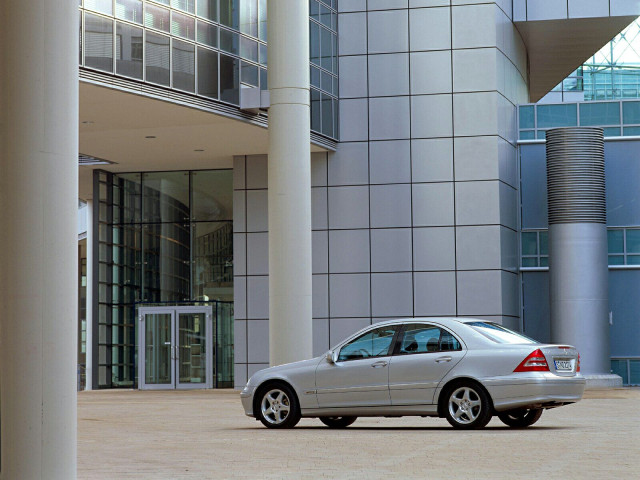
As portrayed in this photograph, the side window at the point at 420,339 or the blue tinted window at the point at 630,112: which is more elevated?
the blue tinted window at the point at 630,112

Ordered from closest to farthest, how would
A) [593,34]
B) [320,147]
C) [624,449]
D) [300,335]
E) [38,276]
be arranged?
[38,276], [624,449], [300,335], [320,147], [593,34]

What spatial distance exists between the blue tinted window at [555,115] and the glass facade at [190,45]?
6.63 meters

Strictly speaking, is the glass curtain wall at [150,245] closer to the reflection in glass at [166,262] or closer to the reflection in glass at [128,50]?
the reflection in glass at [166,262]

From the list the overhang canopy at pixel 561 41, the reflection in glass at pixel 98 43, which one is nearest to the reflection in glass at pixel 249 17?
the reflection in glass at pixel 98 43

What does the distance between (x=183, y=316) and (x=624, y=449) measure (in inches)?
939

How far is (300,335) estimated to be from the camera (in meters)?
24.2

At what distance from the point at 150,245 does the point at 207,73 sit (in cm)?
1012

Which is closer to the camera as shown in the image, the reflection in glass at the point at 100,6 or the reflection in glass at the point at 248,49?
the reflection in glass at the point at 100,6

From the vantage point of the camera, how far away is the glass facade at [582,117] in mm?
33406

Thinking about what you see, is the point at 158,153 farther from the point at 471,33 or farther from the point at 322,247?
the point at 471,33

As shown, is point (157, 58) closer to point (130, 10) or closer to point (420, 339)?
point (130, 10)

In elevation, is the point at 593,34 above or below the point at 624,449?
above

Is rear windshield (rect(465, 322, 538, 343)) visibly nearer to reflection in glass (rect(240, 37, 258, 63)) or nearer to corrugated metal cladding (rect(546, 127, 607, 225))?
reflection in glass (rect(240, 37, 258, 63))

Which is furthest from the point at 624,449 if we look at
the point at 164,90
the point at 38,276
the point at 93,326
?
the point at 93,326
